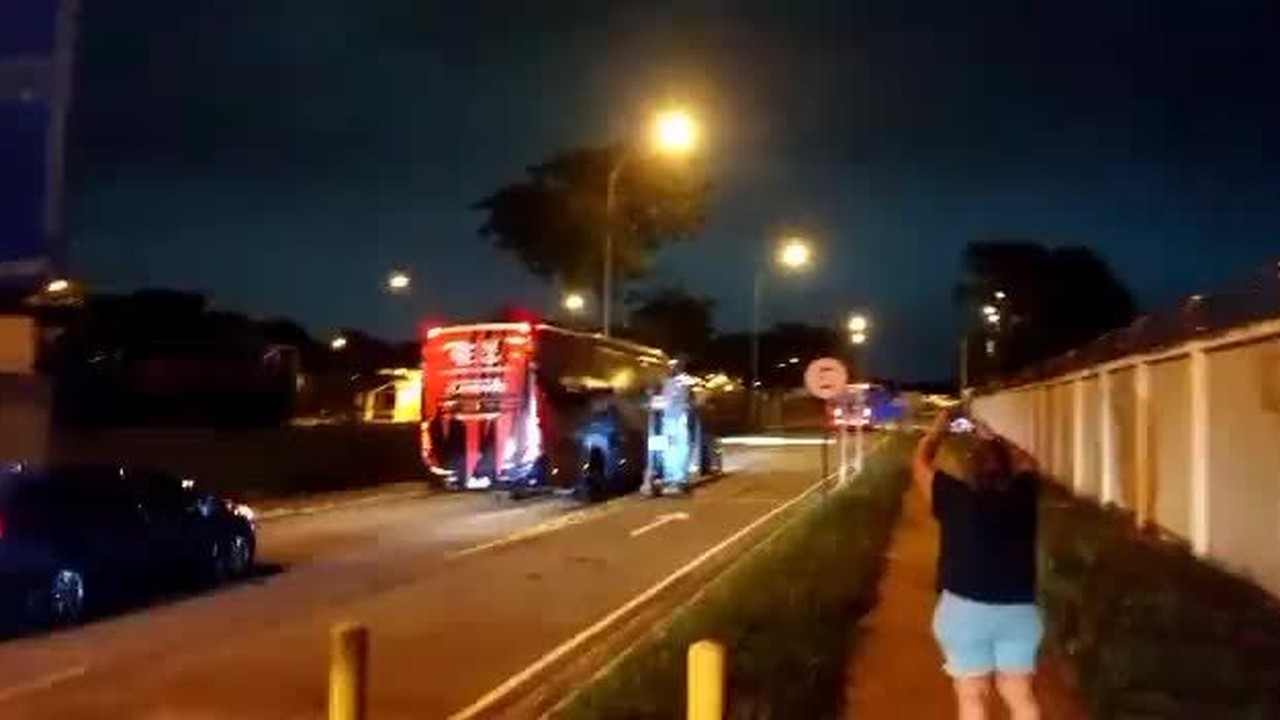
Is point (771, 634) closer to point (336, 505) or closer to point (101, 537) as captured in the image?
point (101, 537)

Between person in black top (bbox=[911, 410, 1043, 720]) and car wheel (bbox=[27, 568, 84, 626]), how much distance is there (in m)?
10.9

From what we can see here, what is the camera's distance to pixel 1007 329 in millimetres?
104750

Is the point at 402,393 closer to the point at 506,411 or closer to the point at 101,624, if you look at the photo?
the point at 506,411

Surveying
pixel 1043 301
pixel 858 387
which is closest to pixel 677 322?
pixel 1043 301

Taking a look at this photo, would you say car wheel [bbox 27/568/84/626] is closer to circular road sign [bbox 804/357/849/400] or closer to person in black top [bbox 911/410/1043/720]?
person in black top [bbox 911/410/1043/720]

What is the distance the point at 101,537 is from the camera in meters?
19.5

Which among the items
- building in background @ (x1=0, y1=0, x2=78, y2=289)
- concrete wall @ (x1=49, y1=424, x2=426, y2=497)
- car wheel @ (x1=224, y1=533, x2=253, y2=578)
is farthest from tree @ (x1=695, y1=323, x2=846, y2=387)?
building in background @ (x1=0, y1=0, x2=78, y2=289)

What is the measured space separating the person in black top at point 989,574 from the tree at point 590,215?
236 feet

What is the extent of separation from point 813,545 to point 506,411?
15.9 metres

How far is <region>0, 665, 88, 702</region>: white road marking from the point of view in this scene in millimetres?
A: 13906

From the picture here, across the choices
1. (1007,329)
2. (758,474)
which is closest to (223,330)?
(758,474)

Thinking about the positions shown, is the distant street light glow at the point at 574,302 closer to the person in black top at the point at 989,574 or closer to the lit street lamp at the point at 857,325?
the lit street lamp at the point at 857,325

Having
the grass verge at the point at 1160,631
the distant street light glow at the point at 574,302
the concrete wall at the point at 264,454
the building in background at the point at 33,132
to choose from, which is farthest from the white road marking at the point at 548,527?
the distant street light glow at the point at 574,302

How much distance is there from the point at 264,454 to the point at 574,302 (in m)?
41.1
